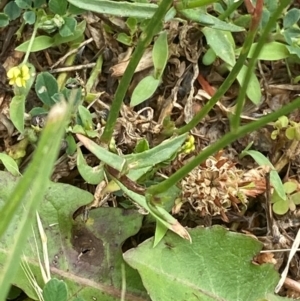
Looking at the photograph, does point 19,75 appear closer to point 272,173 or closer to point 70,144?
point 70,144

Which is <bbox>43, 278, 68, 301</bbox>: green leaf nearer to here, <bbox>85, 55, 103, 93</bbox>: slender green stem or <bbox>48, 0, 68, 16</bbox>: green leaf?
<bbox>85, 55, 103, 93</bbox>: slender green stem

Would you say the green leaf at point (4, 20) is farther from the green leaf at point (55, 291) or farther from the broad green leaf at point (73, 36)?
the green leaf at point (55, 291)

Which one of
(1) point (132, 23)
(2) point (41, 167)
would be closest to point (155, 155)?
(1) point (132, 23)

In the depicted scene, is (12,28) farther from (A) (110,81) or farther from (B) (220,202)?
(B) (220,202)

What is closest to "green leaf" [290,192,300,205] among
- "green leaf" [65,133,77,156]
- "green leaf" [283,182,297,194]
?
"green leaf" [283,182,297,194]

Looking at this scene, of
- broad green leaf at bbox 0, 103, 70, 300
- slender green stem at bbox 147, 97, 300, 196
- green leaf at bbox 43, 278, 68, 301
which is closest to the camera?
broad green leaf at bbox 0, 103, 70, 300
